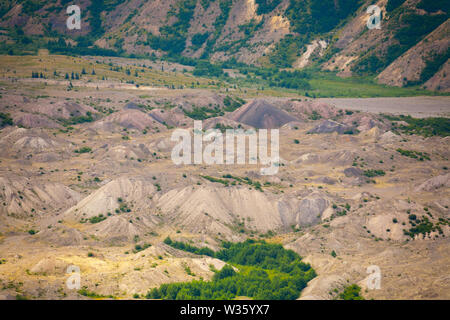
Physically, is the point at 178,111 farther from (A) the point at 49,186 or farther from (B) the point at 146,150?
(A) the point at 49,186

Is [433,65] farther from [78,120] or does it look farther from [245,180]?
[245,180]

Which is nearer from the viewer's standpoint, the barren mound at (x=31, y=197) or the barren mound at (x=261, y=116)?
the barren mound at (x=31, y=197)

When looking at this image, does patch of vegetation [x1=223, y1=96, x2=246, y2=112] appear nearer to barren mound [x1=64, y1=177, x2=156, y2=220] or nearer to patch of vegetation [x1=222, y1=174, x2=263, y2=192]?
patch of vegetation [x1=222, y1=174, x2=263, y2=192]

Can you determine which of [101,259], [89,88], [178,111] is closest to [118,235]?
[101,259]

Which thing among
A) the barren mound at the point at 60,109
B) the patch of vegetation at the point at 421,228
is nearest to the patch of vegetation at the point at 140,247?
the patch of vegetation at the point at 421,228

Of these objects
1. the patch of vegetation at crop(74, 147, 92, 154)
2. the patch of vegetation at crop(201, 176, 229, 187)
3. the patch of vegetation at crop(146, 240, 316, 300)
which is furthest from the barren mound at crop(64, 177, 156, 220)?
the patch of vegetation at crop(74, 147, 92, 154)

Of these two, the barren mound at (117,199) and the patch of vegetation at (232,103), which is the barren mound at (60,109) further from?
the barren mound at (117,199)
